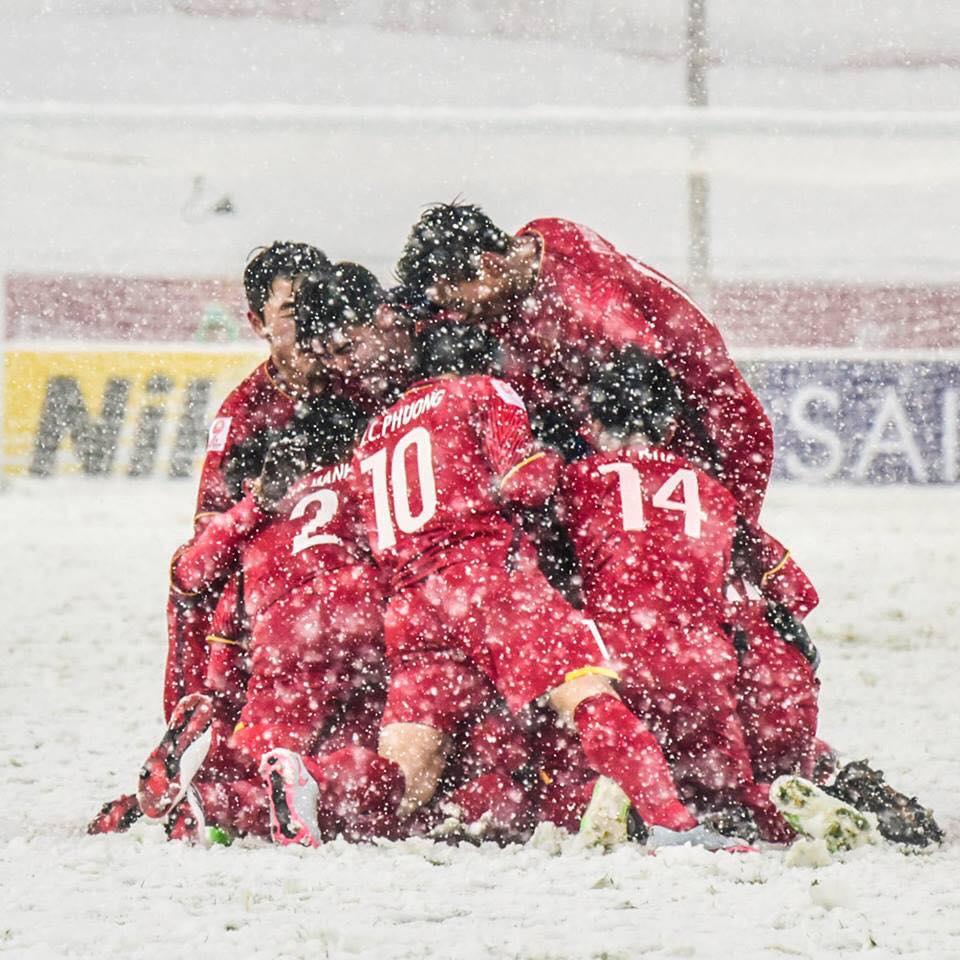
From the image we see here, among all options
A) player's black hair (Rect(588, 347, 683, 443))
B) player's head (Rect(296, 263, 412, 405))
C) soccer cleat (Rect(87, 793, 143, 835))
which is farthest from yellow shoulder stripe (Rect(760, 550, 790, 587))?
soccer cleat (Rect(87, 793, 143, 835))

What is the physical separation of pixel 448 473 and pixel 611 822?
784 mm

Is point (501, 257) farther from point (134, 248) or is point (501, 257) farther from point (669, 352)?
point (134, 248)

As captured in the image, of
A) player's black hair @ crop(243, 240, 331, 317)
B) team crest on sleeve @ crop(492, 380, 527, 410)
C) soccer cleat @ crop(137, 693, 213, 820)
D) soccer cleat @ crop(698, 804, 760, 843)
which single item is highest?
player's black hair @ crop(243, 240, 331, 317)

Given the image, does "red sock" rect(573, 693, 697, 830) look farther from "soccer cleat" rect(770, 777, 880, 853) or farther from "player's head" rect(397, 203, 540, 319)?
"player's head" rect(397, 203, 540, 319)

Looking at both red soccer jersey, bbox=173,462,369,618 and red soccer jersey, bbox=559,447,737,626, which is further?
red soccer jersey, bbox=173,462,369,618

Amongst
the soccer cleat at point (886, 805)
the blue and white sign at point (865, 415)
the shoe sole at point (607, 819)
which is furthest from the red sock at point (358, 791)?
the blue and white sign at point (865, 415)

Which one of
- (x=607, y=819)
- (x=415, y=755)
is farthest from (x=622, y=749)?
(x=415, y=755)

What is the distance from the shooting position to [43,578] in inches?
306

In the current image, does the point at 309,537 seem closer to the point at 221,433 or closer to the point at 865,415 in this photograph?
the point at 221,433

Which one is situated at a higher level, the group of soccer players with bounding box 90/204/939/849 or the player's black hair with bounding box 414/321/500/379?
the player's black hair with bounding box 414/321/500/379

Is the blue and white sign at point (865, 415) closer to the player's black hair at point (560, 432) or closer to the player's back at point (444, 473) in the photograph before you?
the player's black hair at point (560, 432)

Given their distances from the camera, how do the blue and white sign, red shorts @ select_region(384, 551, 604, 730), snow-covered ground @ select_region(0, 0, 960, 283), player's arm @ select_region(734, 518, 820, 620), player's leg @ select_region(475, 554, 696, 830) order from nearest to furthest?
player's leg @ select_region(475, 554, 696, 830)
red shorts @ select_region(384, 551, 604, 730)
player's arm @ select_region(734, 518, 820, 620)
the blue and white sign
snow-covered ground @ select_region(0, 0, 960, 283)

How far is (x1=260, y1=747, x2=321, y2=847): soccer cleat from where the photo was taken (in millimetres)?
2797

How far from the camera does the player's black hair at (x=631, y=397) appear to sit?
10.4ft
